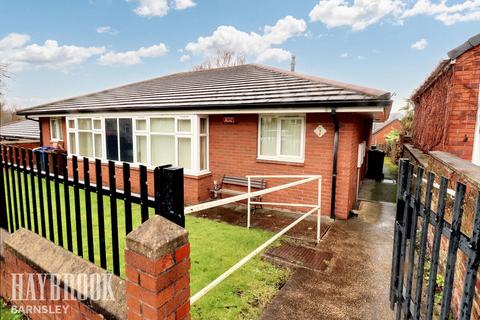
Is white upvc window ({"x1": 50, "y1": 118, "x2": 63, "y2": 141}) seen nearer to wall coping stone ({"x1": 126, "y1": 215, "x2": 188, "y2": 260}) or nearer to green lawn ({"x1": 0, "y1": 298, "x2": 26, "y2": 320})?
green lawn ({"x1": 0, "y1": 298, "x2": 26, "y2": 320})

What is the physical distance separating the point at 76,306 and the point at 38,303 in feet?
2.69

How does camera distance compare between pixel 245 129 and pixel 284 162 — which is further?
pixel 245 129

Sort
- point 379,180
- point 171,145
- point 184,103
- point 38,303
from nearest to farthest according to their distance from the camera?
point 38,303 < point 184,103 < point 171,145 < point 379,180

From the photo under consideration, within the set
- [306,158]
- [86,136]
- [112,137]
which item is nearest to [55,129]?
[86,136]

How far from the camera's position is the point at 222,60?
31625mm

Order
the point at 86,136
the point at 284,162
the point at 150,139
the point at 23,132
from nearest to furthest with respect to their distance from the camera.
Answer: the point at 284,162
the point at 150,139
the point at 86,136
the point at 23,132

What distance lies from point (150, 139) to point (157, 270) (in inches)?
288

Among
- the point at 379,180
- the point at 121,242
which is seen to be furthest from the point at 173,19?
the point at 121,242

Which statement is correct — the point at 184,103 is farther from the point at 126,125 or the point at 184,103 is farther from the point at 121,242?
the point at 121,242

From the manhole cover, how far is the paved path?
108mm

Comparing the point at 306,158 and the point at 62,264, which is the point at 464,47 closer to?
the point at 306,158

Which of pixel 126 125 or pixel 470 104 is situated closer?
pixel 470 104

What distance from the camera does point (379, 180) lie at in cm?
1152

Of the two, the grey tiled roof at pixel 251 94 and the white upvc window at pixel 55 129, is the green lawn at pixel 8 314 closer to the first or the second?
the grey tiled roof at pixel 251 94
